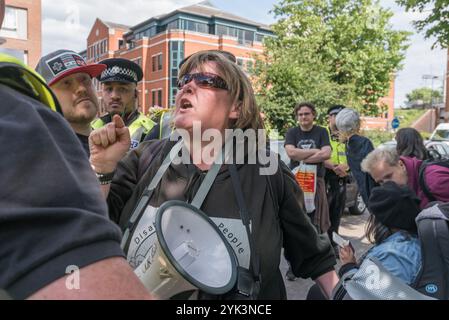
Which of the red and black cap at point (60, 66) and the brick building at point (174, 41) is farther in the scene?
the brick building at point (174, 41)

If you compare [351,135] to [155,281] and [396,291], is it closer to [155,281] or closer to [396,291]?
[396,291]

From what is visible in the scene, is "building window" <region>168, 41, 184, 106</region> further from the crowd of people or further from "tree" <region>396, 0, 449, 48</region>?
the crowd of people

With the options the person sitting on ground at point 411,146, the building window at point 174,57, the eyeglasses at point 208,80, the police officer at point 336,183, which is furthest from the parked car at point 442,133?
the building window at point 174,57

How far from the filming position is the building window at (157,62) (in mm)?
42812

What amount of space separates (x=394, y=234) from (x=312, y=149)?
311 centimetres

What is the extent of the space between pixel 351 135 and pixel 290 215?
3889 mm

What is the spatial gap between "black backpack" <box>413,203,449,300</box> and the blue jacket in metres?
0.09

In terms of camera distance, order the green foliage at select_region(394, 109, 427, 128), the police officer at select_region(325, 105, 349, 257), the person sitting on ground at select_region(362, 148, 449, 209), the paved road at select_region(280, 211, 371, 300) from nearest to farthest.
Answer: the person sitting on ground at select_region(362, 148, 449, 209), the paved road at select_region(280, 211, 371, 300), the police officer at select_region(325, 105, 349, 257), the green foliage at select_region(394, 109, 427, 128)

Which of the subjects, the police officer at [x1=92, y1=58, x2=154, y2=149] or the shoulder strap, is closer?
the shoulder strap

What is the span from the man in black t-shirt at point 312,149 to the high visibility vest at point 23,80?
499cm

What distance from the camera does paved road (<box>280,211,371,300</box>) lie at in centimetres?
453

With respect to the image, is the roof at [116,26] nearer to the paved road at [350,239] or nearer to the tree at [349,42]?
the tree at [349,42]

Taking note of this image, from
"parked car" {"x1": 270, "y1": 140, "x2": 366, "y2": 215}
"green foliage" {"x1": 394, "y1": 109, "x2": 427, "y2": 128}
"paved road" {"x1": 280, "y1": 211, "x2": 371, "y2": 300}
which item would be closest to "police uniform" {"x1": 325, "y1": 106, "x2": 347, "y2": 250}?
"paved road" {"x1": 280, "y1": 211, "x2": 371, "y2": 300}
